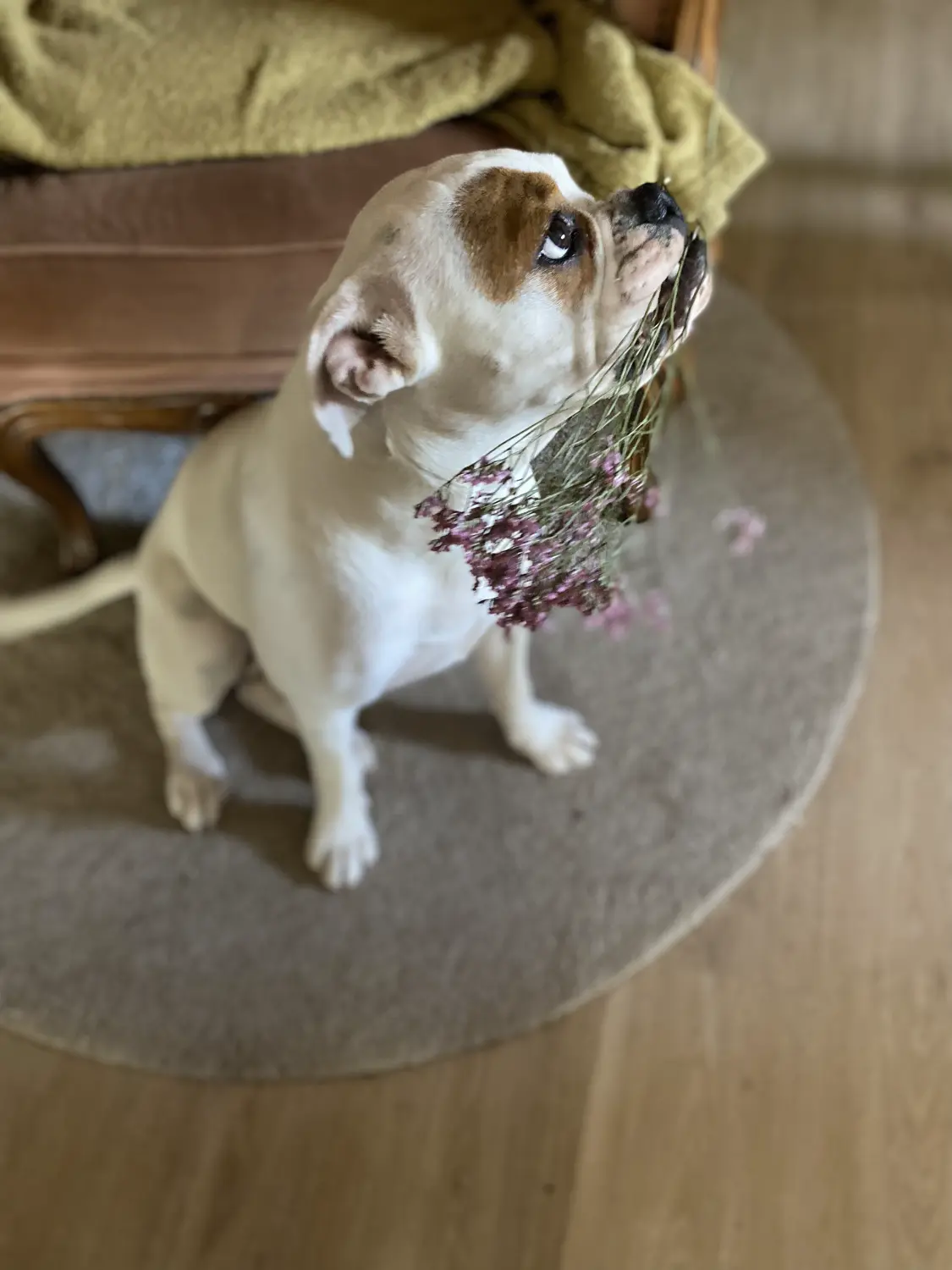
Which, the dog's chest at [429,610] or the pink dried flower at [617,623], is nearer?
the dog's chest at [429,610]

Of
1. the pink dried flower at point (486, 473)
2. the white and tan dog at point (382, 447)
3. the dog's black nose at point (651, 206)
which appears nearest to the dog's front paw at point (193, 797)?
the white and tan dog at point (382, 447)

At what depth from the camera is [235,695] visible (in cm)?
→ 177

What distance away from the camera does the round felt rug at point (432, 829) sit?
1505 millimetres

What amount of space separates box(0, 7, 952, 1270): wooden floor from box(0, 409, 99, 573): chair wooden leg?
30.2 inches

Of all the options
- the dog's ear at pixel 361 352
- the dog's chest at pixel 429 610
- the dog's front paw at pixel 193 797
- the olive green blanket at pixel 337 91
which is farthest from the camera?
the dog's front paw at pixel 193 797

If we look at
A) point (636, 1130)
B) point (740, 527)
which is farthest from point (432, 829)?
point (740, 527)

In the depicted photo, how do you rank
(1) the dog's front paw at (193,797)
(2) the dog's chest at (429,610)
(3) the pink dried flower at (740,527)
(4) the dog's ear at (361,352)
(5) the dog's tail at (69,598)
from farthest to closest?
(3) the pink dried flower at (740,527) → (1) the dog's front paw at (193,797) → (5) the dog's tail at (69,598) → (2) the dog's chest at (429,610) → (4) the dog's ear at (361,352)

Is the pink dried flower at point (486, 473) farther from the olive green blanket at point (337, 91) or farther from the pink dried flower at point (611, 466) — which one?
the olive green blanket at point (337, 91)

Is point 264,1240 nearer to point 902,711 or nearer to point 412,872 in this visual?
point 412,872

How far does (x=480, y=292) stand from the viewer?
0.91 metres

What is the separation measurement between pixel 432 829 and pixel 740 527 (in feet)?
2.45

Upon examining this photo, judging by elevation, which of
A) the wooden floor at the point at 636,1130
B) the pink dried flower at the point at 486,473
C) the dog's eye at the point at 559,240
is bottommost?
the wooden floor at the point at 636,1130

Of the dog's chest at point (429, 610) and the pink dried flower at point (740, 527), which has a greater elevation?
the dog's chest at point (429, 610)

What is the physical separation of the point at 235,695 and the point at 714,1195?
100 centimetres
